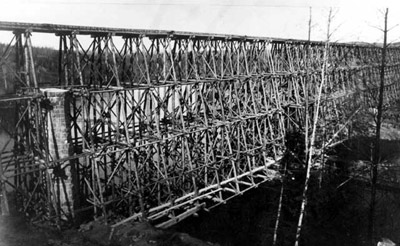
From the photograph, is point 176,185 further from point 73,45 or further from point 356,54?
point 356,54

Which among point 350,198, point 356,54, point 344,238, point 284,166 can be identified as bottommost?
point 344,238

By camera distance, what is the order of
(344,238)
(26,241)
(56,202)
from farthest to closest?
(344,238) → (56,202) → (26,241)

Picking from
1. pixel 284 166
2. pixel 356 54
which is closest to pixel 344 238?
pixel 284 166

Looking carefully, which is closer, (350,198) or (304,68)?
(350,198)

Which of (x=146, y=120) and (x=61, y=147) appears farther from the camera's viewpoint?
(x=146, y=120)
